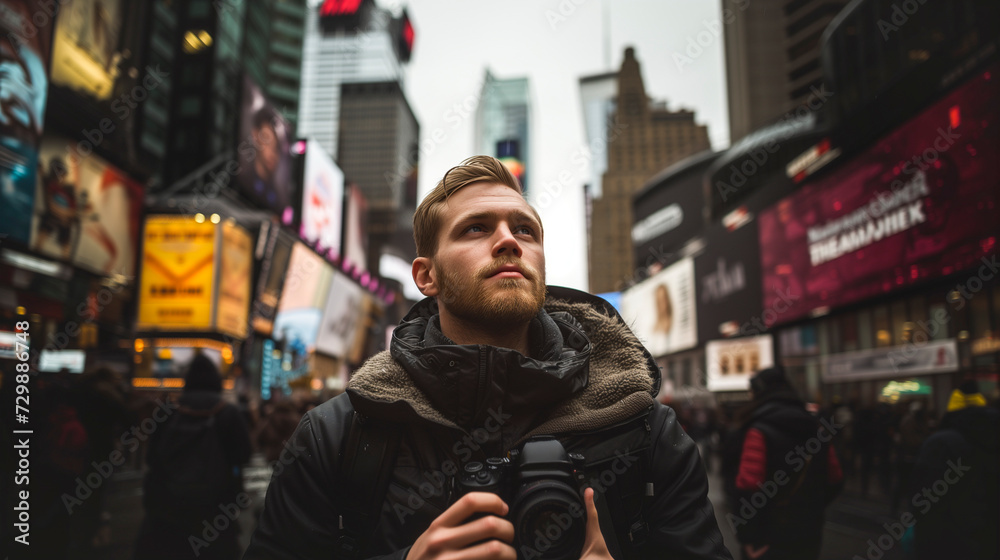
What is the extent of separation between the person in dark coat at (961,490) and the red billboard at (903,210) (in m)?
10.3

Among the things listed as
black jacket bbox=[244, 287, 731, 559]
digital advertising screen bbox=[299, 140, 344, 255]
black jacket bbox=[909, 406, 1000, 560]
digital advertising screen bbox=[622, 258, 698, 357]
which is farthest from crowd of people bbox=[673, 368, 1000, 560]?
digital advertising screen bbox=[622, 258, 698, 357]

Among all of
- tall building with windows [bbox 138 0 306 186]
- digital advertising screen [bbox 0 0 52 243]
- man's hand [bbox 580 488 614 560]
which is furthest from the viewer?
tall building with windows [bbox 138 0 306 186]

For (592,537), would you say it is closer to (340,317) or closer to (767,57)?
(340,317)

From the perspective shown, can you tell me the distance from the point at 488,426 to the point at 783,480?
13.4ft

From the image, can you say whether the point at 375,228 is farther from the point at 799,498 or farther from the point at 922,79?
the point at 799,498

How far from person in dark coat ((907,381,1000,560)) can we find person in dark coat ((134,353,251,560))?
211 inches

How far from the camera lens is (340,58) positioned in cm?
11500

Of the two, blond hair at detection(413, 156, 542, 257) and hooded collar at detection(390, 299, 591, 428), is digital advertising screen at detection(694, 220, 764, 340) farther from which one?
hooded collar at detection(390, 299, 591, 428)

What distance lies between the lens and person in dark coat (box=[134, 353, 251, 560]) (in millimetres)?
4777

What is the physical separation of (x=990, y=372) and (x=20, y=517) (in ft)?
52.3

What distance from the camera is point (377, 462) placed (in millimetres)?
1521

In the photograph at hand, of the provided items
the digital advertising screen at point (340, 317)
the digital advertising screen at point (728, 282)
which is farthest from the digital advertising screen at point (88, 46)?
the digital advertising screen at point (728, 282)

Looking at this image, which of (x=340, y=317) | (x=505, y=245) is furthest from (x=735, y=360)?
(x=505, y=245)

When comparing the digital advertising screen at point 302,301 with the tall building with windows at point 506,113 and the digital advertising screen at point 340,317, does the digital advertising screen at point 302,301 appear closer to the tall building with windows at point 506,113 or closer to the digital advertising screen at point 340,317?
the digital advertising screen at point 340,317
